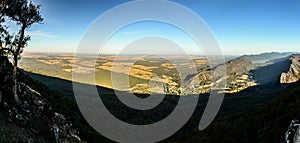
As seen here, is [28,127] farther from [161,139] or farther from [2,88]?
[161,139]

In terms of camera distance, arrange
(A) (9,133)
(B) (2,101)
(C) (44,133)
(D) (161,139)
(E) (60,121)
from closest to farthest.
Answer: (A) (9,133)
(B) (2,101)
(C) (44,133)
(E) (60,121)
(D) (161,139)

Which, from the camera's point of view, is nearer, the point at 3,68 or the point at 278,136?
the point at 278,136

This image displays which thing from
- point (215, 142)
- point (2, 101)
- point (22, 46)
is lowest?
point (215, 142)

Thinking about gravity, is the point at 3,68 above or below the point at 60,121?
above

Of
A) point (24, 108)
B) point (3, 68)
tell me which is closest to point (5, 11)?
point (3, 68)

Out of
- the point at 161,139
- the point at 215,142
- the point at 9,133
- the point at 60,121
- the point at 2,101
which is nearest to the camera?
the point at 9,133

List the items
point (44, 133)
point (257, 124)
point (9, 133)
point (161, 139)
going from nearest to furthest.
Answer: point (9, 133), point (44, 133), point (257, 124), point (161, 139)

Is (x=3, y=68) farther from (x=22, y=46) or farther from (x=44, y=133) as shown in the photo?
(x=44, y=133)

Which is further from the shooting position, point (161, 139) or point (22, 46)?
point (161, 139)

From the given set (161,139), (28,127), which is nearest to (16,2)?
(28,127)
